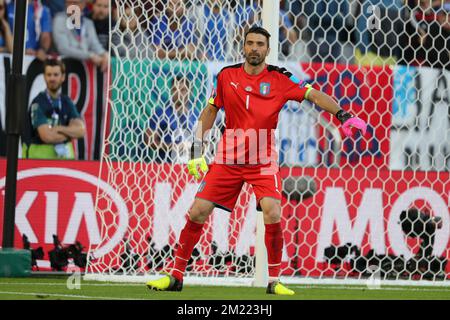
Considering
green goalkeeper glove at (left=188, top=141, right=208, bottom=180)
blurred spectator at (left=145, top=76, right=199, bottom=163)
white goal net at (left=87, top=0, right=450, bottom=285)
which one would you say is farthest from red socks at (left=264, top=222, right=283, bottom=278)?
blurred spectator at (left=145, top=76, right=199, bottom=163)

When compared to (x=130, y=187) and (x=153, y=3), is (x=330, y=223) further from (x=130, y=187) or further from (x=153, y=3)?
(x=153, y=3)

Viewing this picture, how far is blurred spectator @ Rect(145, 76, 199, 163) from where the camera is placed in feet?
32.5

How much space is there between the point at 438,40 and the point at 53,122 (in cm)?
387

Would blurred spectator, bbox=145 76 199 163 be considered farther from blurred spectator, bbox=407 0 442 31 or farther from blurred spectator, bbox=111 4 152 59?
blurred spectator, bbox=407 0 442 31

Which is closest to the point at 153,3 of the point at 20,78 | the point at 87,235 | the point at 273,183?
the point at 20,78

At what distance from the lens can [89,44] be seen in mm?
11188

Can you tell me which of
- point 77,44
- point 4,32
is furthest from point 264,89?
point 4,32

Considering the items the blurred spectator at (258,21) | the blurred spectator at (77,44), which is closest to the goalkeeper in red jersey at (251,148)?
the blurred spectator at (258,21)

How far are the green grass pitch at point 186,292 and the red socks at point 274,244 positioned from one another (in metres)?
0.19

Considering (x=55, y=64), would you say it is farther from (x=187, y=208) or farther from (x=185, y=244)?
(x=185, y=244)

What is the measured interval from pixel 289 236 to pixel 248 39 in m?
3.12

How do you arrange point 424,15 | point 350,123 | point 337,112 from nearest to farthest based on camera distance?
point 350,123 → point 337,112 → point 424,15

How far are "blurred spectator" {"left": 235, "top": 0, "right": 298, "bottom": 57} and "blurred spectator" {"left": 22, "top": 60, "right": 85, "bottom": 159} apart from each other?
195cm

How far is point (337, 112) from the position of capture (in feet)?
24.5
